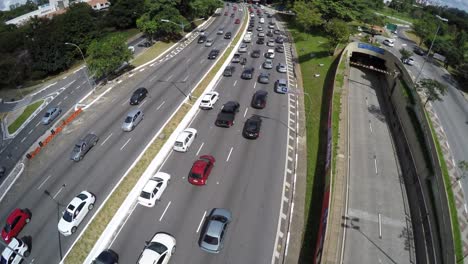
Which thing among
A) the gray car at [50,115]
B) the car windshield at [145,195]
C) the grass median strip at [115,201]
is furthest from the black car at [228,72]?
the car windshield at [145,195]

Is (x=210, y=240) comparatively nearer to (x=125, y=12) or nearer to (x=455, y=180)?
(x=455, y=180)

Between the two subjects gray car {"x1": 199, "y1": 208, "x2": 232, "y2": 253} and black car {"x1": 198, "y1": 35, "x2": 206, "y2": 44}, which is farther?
black car {"x1": 198, "y1": 35, "x2": 206, "y2": 44}

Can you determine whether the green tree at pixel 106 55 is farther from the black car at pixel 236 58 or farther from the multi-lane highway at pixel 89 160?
the black car at pixel 236 58

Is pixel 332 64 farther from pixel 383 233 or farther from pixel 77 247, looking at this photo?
pixel 77 247

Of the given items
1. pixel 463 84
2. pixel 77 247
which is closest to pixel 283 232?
pixel 77 247

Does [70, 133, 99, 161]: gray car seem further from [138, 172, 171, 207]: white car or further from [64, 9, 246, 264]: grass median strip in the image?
[138, 172, 171, 207]: white car

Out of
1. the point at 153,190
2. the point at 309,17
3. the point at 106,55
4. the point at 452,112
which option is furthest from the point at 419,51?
the point at 106,55

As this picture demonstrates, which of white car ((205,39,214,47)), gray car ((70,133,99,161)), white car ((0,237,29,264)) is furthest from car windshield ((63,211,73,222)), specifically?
white car ((205,39,214,47))

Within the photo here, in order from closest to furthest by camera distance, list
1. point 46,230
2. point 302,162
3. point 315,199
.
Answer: point 46,230 → point 315,199 → point 302,162
